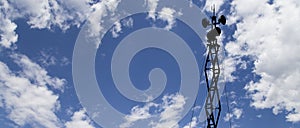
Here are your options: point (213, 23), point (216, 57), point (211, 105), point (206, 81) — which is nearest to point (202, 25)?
point (213, 23)

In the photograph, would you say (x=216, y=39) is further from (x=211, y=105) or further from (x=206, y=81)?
(x=211, y=105)

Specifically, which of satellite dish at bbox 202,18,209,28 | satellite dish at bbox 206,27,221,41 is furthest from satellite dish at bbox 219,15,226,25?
satellite dish at bbox 202,18,209,28

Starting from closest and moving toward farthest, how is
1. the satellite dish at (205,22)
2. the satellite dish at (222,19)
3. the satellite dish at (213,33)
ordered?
the satellite dish at (222,19) → the satellite dish at (213,33) → the satellite dish at (205,22)

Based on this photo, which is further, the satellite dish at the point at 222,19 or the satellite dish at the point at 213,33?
the satellite dish at the point at 213,33

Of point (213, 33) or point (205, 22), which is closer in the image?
point (205, 22)

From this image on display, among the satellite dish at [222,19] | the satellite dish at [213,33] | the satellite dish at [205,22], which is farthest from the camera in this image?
the satellite dish at [205,22]

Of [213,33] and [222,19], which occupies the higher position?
[222,19]

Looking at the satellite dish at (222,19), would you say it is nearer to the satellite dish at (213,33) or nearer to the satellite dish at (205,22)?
the satellite dish at (213,33)

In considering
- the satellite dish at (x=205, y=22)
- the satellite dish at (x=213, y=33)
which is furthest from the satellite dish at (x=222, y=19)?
the satellite dish at (x=205, y=22)

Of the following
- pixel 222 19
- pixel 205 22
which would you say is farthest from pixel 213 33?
pixel 222 19

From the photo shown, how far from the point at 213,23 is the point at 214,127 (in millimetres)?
17886

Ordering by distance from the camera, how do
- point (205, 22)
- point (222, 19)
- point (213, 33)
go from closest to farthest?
point (222, 19) → point (205, 22) → point (213, 33)

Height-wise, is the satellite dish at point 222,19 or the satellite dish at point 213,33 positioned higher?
the satellite dish at point 222,19

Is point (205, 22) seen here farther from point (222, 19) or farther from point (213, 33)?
point (222, 19)
